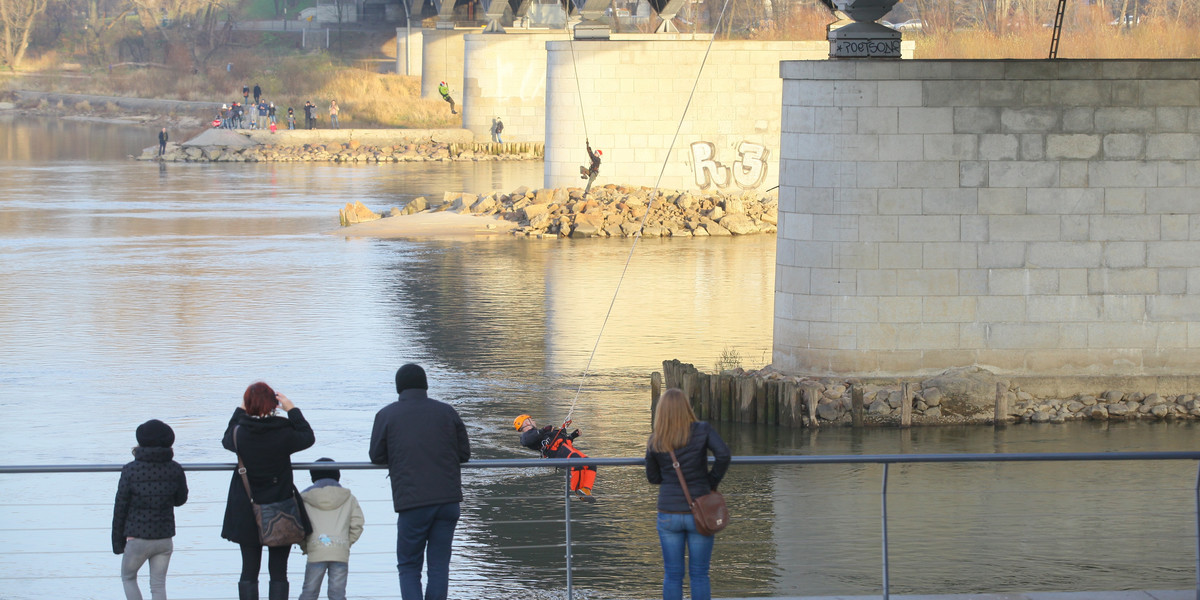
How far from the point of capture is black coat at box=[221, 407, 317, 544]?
393 inches

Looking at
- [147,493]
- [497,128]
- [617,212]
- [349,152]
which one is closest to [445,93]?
[497,128]

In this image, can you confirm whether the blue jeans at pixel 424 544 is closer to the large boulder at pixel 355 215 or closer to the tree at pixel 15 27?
the large boulder at pixel 355 215

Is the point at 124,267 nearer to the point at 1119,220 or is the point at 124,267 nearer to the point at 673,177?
the point at 673,177

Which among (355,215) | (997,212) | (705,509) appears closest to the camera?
(705,509)

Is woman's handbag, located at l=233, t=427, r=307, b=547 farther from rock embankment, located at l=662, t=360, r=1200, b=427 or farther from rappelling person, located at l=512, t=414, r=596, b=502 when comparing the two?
rock embankment, located at l=662, t=360, r=1200, b=427

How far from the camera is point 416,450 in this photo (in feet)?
33.4

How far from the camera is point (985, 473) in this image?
1980 cm

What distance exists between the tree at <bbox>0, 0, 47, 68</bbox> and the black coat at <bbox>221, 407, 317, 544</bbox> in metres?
135

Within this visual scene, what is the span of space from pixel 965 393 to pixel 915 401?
0.72 m

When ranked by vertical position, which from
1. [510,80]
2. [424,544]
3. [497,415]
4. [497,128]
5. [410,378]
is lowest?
[497,415]

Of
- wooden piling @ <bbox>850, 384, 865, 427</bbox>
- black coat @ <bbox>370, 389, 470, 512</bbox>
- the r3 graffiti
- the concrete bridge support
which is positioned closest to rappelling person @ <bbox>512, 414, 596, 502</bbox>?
black coat @ <bbox>370, 389, 470, 512</bbox>

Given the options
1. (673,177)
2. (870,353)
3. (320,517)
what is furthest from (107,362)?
(673,177)

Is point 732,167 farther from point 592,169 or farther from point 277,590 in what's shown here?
point 277,590

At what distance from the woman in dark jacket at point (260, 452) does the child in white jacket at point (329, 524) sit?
84 mm
